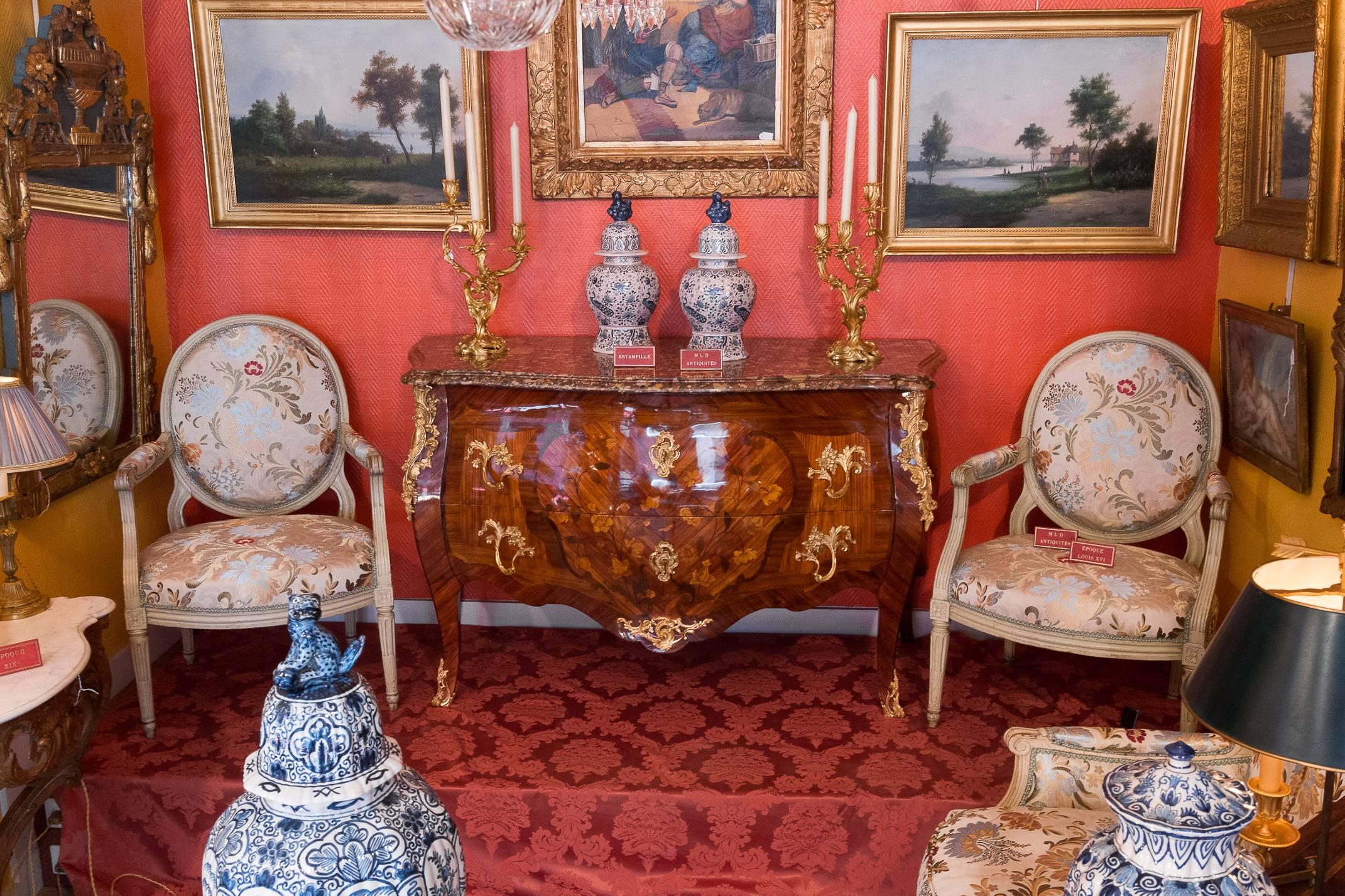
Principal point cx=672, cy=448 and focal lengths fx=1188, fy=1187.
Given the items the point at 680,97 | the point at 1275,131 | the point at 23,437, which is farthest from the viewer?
the point at 680,97

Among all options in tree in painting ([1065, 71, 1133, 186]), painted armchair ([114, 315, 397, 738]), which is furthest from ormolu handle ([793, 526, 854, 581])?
tree in painting ([1065, 71, 1133, 186])

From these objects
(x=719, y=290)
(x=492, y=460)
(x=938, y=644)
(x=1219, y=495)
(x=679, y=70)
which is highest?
(x=679, y=70)

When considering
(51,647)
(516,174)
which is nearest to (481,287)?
(516,174)

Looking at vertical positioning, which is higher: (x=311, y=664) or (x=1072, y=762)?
(x=311, y=664)

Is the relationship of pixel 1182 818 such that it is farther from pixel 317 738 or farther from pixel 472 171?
pixel 472 171

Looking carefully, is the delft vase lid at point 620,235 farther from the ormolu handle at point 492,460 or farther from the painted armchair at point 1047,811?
the painted armchair at point 1047,811

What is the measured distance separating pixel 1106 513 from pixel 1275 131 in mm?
1284

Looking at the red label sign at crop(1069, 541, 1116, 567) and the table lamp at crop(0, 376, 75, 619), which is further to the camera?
the red label sign at crop(1069, 541, 1116, 567)

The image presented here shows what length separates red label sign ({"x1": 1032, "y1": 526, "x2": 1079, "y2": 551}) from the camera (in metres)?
3.74

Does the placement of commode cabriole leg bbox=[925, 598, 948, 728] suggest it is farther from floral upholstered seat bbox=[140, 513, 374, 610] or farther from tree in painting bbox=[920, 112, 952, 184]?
floral upholstered seat bbox=[140, 513, 374, 610]

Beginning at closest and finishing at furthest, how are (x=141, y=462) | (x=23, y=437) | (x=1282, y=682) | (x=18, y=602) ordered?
(x=1282, y=682), (x=23, y=437), (x=18, y=602), (x=141, y=462)

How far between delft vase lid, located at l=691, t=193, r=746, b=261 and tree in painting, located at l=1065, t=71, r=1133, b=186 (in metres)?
1.24

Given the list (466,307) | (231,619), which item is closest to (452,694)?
(231,619)

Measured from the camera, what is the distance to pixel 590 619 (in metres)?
4.55
